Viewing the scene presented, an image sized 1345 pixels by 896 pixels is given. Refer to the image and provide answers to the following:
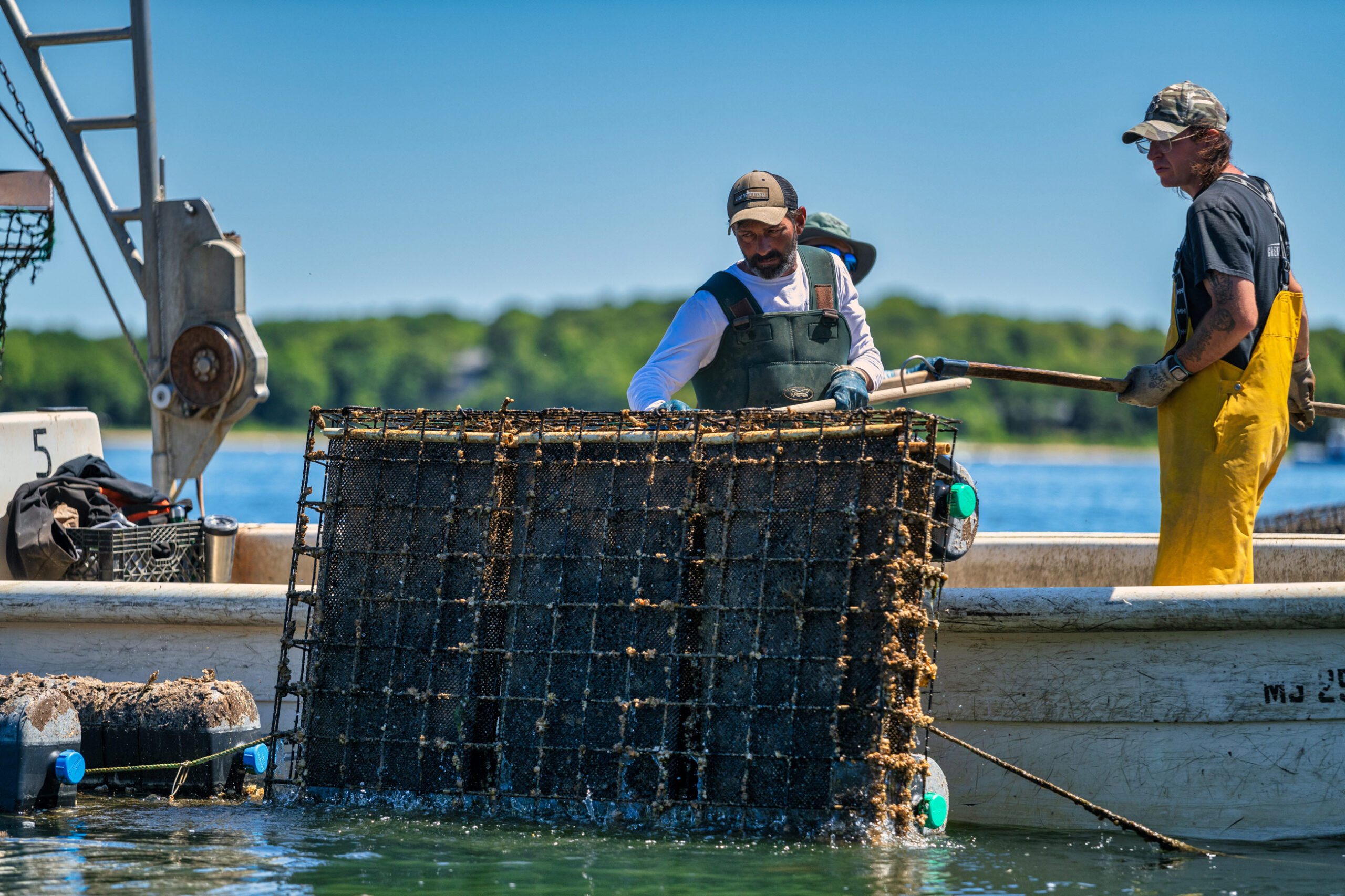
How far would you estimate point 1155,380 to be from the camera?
5195 mm

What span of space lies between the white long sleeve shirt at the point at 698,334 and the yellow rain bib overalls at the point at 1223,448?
1.14 meters

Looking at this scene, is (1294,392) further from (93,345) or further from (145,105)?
(93,345)

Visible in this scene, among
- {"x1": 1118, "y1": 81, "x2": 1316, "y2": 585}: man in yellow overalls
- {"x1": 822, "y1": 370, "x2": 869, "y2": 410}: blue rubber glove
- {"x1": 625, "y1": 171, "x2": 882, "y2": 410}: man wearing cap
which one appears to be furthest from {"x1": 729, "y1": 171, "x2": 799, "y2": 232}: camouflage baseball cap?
{"x1": 1118, "y1": 81, "x2": 1316, "y2": 585}: man in yellow overalls

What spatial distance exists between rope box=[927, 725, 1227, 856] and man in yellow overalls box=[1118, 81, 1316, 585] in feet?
3.11

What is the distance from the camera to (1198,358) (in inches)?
201

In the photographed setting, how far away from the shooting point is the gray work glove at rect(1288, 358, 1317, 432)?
558cm

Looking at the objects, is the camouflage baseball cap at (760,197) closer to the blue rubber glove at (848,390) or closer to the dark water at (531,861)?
the blue rubber glove at (848,390)

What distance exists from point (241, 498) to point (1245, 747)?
53.6 meters

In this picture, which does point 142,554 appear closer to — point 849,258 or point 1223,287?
point 849,258

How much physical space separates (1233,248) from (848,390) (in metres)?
1.42

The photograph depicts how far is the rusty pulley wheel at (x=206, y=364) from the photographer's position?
300 inches

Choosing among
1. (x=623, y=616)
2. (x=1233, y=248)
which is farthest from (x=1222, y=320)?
(x=623, y=616)

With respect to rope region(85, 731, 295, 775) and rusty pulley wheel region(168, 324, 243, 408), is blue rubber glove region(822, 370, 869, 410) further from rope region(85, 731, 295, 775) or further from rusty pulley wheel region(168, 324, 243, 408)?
rusty pulley wheel region(168, 324, 243, 408)

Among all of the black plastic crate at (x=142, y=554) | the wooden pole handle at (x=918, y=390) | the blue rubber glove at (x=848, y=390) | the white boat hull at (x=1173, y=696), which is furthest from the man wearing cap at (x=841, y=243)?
the black plastic crate at (x=142, y=554)
